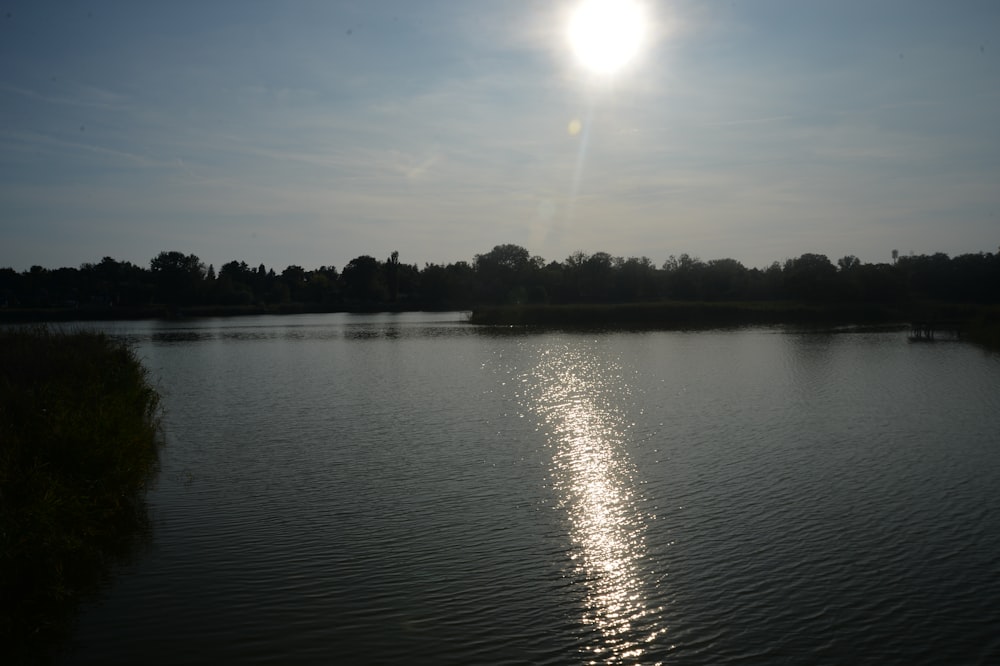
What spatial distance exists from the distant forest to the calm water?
7422 cm

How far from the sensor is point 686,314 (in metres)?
79.9

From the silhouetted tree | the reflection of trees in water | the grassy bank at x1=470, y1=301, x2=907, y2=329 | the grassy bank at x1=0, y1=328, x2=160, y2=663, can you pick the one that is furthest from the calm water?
the silhouetted tree

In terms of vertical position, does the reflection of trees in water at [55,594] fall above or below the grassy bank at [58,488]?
below

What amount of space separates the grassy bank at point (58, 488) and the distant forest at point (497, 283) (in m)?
84.2

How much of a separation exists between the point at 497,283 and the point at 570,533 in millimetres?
134622

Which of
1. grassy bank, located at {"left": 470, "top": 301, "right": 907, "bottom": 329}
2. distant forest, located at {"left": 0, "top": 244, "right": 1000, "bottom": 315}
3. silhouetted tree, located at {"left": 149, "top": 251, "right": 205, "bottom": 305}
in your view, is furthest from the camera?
silhouetted tree, located at {"left": 149, "top": 251, "right": 205, "bottom": 305}

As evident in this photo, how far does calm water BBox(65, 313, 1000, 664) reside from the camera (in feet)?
26.9

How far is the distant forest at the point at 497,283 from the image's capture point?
306ft

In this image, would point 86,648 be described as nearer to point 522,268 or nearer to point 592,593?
point 592,593

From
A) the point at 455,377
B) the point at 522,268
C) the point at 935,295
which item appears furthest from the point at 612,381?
the point at 522,268

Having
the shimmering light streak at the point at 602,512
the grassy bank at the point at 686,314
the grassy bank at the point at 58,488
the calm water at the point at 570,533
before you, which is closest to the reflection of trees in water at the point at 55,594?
the grassy bank at the point at 58,488

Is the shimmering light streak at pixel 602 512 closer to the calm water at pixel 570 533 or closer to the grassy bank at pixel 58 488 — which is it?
the calm water at pixel 570 533

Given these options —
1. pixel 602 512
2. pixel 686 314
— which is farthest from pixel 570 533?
pixel 686 314

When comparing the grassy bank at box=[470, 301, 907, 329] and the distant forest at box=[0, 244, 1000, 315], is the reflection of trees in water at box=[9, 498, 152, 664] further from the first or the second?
the distant forest at box=[0, 244, 1000, 315]
